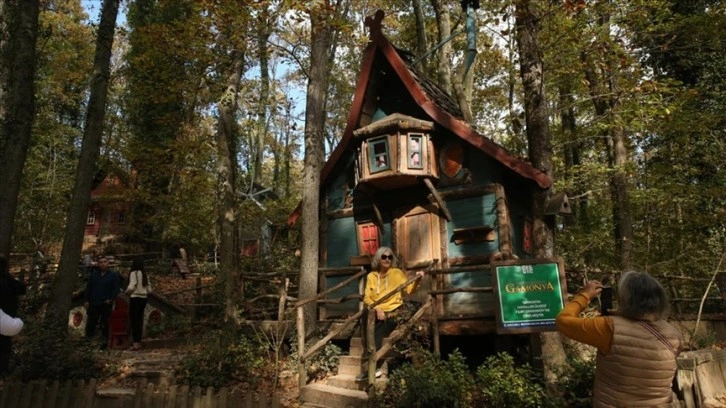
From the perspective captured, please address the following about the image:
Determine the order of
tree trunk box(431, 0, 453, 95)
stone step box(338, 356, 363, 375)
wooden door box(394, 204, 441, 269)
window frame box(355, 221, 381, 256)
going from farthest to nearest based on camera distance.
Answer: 1. tree trunk box(431, 0, 453, 95)
2. window frame box(355, 221, 381, 256)
3. wooden door box(394, 204, 441, 269)
4. stone step box(338, 356, 363, 375)

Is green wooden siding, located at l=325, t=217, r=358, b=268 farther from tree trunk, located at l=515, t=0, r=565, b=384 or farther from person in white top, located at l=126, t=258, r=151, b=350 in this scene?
tree trunk, located at l=515, t=0, r=565, b=384

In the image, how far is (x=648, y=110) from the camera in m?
10.3

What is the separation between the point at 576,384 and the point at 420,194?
17.3ft

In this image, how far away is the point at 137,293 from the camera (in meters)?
10.1

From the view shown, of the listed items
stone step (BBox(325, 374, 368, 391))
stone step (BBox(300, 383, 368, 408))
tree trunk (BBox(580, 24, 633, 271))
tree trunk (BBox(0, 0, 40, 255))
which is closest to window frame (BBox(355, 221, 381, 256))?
stone step (BBox(325, 374, 368, 391))

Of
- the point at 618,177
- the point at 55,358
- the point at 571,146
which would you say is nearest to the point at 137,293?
the point at 55,358

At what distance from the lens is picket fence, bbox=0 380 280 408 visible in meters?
4.82

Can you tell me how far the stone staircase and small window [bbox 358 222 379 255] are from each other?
2662 millimetres

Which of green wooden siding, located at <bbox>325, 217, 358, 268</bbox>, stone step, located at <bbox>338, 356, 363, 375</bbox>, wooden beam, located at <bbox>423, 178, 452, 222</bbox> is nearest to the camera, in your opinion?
stone step, located at <bbox>338, 356, 363, 375</bbox>

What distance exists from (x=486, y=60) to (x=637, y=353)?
2060cm

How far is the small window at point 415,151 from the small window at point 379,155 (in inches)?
18.0

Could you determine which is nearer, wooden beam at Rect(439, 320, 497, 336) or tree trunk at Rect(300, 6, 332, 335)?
wooden beam at Rect(439, 320, 497, 336)

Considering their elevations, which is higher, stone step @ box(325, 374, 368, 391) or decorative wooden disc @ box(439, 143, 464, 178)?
decorative wooden disc @ box(439, 143, 464, 178)

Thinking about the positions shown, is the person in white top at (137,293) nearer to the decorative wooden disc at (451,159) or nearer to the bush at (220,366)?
the bush at (220,366)
